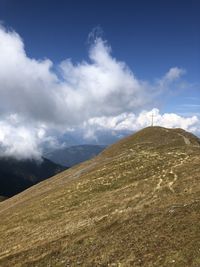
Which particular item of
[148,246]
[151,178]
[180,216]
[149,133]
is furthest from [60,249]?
[149,133]

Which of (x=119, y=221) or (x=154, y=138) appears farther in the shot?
(x=154, y=138)

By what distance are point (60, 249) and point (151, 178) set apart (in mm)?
26676

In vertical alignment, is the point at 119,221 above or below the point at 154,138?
below

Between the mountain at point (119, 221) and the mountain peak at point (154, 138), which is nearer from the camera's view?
the mountain at point (119, 221)

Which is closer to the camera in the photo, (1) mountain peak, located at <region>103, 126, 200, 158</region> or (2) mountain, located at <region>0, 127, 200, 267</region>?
(2) mountain, located at <region>0, 127, 200, 267</region>

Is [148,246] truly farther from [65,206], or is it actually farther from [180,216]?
[65,206]

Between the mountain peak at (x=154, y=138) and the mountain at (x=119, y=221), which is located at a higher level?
the mountain peak at (x=154, y=138)

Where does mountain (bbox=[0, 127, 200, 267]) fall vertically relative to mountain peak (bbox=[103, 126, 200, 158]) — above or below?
below

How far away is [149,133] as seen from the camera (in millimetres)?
127812

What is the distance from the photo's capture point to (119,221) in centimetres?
4253

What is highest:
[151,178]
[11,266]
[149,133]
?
[149,133]

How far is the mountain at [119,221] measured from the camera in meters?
32.9

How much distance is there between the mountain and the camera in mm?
32875

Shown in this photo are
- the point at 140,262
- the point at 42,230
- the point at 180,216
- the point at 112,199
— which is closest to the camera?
the point at 140,262
